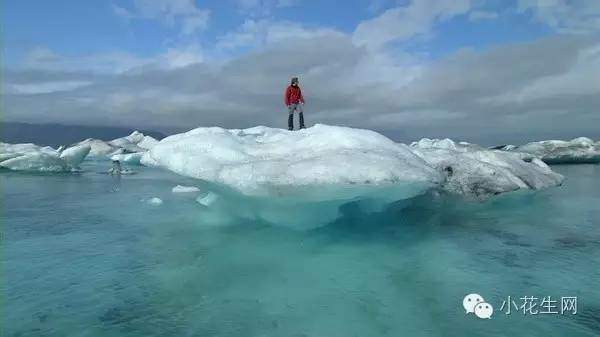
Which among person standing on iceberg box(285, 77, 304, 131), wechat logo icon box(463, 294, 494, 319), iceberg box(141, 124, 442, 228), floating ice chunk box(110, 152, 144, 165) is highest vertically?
person standing on iceberg box(285, 77, 304, 131)

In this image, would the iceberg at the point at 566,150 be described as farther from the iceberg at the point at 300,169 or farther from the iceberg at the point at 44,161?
the iceberg at the point at 44,161

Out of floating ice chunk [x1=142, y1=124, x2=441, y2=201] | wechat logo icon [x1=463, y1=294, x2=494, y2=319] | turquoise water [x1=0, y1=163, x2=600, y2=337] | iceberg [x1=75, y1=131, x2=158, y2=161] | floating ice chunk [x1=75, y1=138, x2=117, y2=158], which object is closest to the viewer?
turquoise water [x1=0, y1=163, x2=600, y2=337]

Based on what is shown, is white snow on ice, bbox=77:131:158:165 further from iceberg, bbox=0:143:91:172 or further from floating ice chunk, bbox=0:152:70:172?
floating ice chunk, bbox=0:152:70:172

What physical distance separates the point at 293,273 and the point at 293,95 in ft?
20.0

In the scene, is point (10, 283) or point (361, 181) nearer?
point (10, 283)

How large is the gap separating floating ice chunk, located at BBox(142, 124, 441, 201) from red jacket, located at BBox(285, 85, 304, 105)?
205 cm

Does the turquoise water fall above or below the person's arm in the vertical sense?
below

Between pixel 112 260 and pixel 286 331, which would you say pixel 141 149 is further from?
pixel 286 331

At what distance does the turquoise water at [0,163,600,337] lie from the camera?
4.67m

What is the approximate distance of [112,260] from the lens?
6934 mm

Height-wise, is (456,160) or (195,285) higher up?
(456,160)

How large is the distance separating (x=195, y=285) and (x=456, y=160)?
949 centimetres

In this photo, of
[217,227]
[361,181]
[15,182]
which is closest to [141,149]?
[15,182]

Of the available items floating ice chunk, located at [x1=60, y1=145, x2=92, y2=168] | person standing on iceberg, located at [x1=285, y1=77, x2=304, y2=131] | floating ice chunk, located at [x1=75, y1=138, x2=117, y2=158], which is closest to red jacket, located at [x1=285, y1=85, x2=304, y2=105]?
person standing on iceberg, located at [x1=285, y1=77, x2=304, y2=131]
